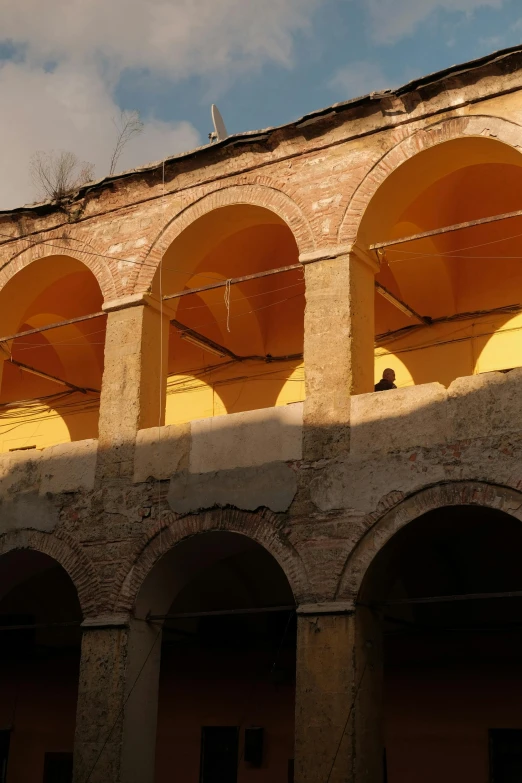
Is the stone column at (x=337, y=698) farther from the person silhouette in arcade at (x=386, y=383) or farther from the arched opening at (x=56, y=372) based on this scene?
the arched opening at (x=56, y=372)

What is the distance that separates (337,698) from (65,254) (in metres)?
6.28

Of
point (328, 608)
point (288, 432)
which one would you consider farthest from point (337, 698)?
point (288, 432)

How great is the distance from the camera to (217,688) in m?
13.3

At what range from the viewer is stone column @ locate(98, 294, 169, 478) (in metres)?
11.6

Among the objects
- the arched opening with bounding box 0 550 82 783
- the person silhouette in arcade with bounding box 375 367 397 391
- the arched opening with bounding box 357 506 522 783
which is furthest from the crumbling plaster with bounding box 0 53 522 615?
the arched opening with bounding box 0 550 82 783

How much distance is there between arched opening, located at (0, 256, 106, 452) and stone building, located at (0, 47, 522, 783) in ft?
0.37

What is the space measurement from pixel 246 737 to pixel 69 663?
9.46 feet

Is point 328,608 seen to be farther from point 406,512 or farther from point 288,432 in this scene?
point 288,432

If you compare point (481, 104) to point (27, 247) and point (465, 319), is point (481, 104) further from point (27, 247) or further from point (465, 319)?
point (27, 247)

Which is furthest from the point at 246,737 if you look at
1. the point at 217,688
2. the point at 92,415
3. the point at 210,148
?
the point at 210,148

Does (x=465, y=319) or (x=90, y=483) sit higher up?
(x=465, y=319)

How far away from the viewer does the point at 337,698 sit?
9.32m

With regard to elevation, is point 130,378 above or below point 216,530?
above

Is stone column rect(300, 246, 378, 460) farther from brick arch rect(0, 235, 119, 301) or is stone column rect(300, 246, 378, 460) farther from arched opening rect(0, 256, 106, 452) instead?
arched opening rect(0, 256, 106, 452)
